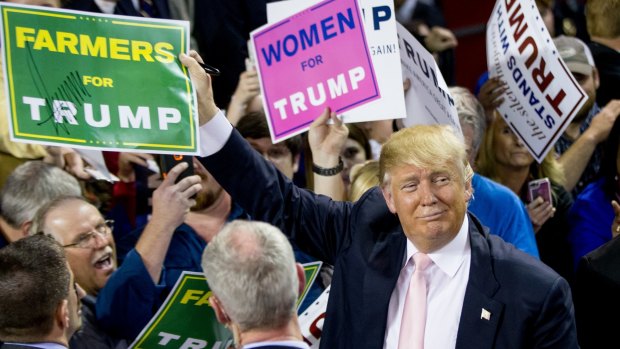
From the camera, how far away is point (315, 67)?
160 inches

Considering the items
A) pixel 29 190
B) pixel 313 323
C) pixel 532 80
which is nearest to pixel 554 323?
pixel 313 323

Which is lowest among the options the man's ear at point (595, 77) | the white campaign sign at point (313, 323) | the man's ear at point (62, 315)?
the white campaign sign at point (313, 323)

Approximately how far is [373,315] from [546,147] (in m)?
1.76

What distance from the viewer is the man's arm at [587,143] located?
Result: 210 inches

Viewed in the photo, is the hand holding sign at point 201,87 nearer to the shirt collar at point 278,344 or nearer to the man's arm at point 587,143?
the shirt collar at point 278,344

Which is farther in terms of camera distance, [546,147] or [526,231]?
[546,147]

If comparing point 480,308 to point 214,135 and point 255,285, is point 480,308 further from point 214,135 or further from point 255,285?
point 214,135

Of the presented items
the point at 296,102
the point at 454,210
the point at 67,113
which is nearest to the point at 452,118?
the point at 296,102

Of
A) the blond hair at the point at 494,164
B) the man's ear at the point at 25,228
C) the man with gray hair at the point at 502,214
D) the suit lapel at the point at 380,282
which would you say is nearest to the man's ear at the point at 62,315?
the suit lapel at the point at 380,282

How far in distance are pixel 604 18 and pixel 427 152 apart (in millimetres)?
2607

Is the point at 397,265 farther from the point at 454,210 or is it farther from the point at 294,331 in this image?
the point at 294,331

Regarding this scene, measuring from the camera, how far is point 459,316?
3.28 metres

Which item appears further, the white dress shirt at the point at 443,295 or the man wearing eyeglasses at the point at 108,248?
the man wearing eyeglasses at the point at 108,248

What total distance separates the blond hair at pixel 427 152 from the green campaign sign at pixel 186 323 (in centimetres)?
82
